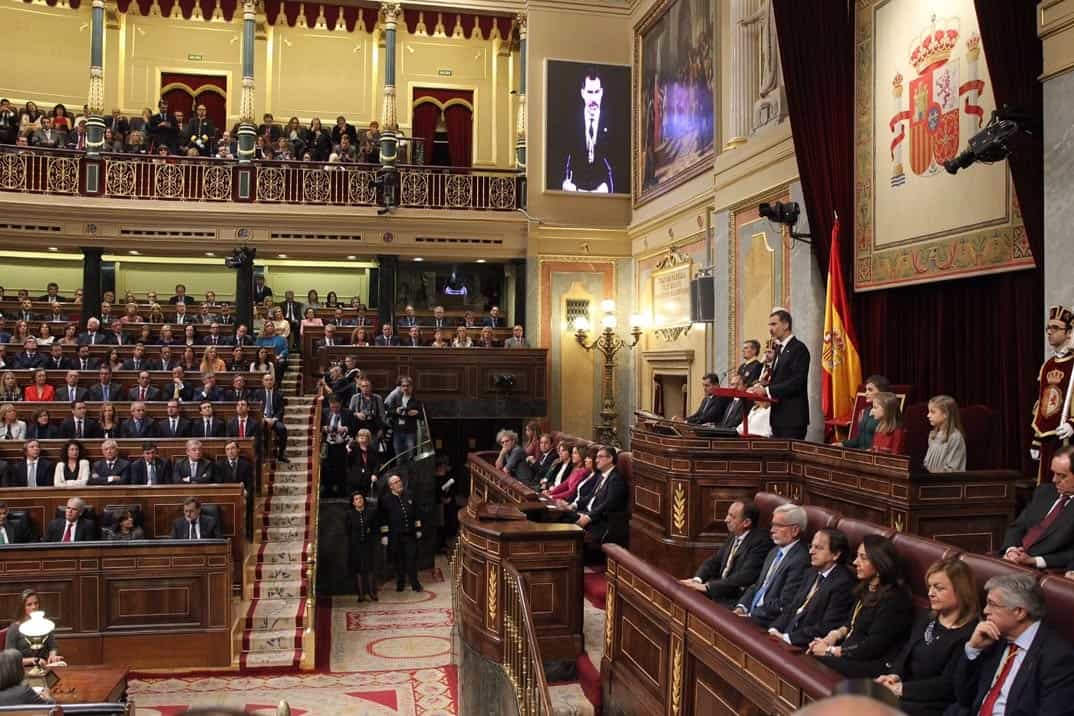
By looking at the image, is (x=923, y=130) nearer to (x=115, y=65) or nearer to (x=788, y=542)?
(x=788, y=542)

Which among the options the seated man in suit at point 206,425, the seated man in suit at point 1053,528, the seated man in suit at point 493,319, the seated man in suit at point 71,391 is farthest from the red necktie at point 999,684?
the seated man in suit at point 493,319

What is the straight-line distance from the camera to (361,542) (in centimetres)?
1016

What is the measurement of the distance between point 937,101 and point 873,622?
4605 millimetres

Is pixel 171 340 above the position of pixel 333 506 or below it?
above

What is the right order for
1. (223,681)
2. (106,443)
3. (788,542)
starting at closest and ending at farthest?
(788,542) → (223,681) → (106,443)

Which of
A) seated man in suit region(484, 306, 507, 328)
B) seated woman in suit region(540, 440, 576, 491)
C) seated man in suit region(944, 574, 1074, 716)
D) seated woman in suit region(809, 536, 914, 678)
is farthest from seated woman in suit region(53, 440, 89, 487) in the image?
seated man in suit region(944, 574, 1074, 716)

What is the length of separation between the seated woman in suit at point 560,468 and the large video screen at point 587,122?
6.66m

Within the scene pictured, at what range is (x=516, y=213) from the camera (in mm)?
14914

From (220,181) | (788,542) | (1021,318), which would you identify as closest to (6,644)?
(788,542)

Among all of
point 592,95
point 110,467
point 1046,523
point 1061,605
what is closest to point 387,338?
point 592,95

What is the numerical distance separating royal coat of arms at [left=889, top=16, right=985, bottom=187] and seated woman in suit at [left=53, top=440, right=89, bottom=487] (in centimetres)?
735

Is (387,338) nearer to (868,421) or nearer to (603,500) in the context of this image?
(603,500)

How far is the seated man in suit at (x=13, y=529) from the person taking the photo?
7.57 metres

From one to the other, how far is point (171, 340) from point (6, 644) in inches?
291
